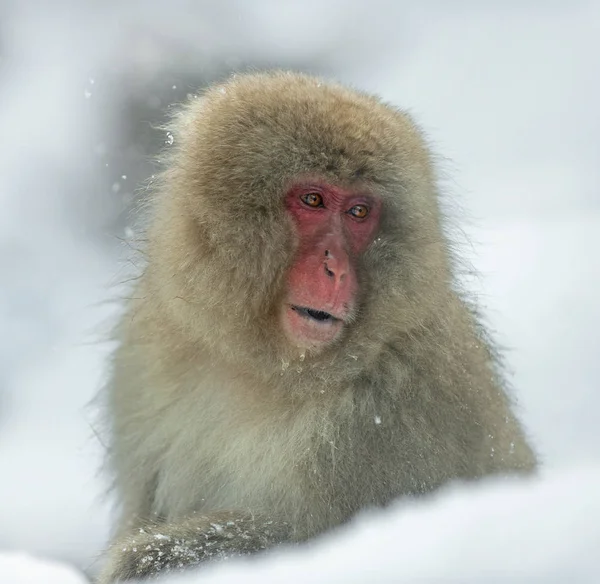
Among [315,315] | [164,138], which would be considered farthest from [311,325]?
[164,138]

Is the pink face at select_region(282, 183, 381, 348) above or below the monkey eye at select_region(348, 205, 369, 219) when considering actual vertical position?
below

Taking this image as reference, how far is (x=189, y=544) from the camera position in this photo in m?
2.86

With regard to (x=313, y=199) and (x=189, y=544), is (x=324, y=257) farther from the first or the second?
(x=189, y=544)

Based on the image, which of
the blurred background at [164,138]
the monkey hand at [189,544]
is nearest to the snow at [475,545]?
the monkey hand at [189,544]

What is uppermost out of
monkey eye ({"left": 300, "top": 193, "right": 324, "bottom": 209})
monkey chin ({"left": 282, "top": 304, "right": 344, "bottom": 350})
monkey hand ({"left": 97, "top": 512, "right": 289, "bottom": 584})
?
monkey eye ({"left": 300, "top": 193, "right": 324, "bottom": 209})

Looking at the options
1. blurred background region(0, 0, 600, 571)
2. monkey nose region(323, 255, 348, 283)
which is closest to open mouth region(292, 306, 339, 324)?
monkey nose region(323, 255, 348, 283)

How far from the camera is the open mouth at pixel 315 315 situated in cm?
279

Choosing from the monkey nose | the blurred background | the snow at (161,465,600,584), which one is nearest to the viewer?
the snow at (161,465,600,584)

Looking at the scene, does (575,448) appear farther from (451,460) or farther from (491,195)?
(491,195)

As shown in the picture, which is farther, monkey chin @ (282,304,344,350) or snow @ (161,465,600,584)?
monkey chin @ (282,304,344,350)

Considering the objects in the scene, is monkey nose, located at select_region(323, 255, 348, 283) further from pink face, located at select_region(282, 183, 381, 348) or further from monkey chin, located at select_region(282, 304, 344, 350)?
monkey chin, located at select_region(282, 304, 344, 350)

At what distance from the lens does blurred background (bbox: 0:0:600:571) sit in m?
4.43

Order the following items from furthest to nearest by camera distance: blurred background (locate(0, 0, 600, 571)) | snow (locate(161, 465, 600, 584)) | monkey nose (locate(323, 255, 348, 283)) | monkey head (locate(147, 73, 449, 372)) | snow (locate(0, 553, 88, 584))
A: 1. blurred background (locate(0, 0, 600, 571))
2. monkey head (locate(147, 73, 449, 372))
3. monkey nose (locate(323, 255, 348, 283))
4. snow (locate(0, 553, 88, 584))
5. snow (locate(161, 465, 600, 584))

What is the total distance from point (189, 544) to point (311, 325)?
754 millimetres
